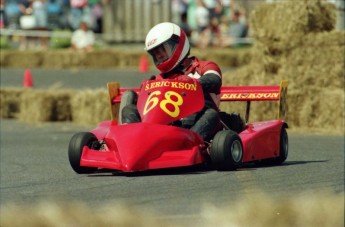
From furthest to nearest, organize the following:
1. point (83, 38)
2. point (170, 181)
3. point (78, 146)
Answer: point (83, 38) < point (78, 146) < point (170, 181)

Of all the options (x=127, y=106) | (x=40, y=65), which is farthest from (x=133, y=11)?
(x=127, y=106)

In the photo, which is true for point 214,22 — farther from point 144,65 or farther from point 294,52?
point 294,52

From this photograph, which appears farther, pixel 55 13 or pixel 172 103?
pixel 55 13

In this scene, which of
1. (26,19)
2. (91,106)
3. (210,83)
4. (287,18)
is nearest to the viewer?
(210,83)

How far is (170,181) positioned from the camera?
366 inches

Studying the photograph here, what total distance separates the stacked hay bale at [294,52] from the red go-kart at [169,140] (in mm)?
4072

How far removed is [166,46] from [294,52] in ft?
16.2

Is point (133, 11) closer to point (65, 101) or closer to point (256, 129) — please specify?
point (65, 101)

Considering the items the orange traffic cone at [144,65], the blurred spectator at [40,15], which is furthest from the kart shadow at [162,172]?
the blurred spectator at [40,15]

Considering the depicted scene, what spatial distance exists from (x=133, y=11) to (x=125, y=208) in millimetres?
→ 24750

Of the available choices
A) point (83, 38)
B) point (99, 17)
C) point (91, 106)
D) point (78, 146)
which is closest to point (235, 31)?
point (83, 38)

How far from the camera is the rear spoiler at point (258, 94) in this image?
10773 millimetres

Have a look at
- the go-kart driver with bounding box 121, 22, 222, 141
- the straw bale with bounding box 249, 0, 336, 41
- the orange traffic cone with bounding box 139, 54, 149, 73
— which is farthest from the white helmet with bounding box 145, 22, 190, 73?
the orange traffic cone with bounding box 139, 54, 149, 73

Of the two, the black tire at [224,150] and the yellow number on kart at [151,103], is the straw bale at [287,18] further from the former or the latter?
the black tire at [224,150]
